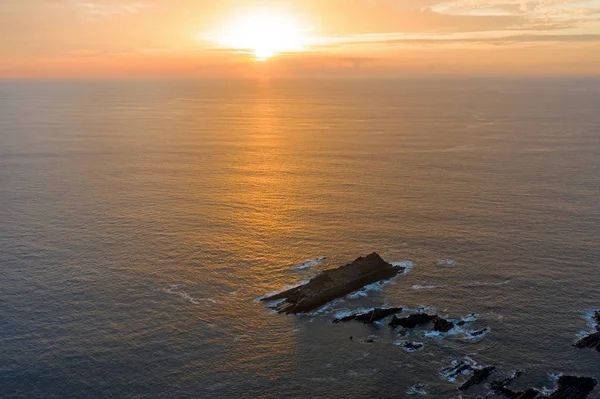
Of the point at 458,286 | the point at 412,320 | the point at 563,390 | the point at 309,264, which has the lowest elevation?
the point at 563,390

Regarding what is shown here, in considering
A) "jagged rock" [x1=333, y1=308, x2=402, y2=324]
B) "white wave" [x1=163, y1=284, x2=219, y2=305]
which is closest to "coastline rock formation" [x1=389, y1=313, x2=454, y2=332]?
"jagged rock" [x1=333, y1=308, x2=402, y2=324]

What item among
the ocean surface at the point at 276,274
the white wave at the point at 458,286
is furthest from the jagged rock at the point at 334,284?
the white wave at the point at 458,286

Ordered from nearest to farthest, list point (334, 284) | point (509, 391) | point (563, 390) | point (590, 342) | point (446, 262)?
point (563, 390), point (509, 391), point (590, 342), point (334, 284), point (446, 262)

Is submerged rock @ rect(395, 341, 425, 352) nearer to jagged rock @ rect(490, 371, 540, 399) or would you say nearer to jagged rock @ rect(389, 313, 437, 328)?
jagged rock @ rect(389, 313, 437, 328)

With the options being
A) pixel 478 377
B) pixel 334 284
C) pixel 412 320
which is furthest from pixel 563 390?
pixel 334 284

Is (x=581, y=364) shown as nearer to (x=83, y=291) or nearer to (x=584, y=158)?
(x=83, y=291)

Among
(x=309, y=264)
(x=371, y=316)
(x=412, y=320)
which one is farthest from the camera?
(x=309, y=264)

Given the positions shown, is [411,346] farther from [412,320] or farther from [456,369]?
[456,369]
